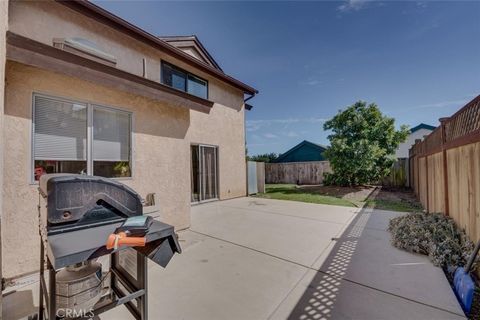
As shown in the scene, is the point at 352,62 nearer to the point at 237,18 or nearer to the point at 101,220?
the point at 237,18

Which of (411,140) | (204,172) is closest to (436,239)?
(204,172)

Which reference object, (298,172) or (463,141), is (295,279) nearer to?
(463,141)

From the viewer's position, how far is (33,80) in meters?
3.16

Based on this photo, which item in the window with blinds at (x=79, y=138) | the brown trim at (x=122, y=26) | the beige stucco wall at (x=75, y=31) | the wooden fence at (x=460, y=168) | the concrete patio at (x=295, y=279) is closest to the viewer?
the concrete patio at (x=295, y=279)

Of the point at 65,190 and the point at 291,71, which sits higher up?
the point at 291,71

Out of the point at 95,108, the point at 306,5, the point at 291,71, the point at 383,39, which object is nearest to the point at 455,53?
the point at 383,39

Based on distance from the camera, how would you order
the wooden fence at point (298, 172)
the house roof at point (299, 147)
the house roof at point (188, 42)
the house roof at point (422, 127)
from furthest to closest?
the house roof at point (299, 147) → the house roof at point (422, 127) → the wooden fence at point (298, 172) → the house roof at point (188, 42)

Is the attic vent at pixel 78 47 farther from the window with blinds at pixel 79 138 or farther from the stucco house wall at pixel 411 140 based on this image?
the stucco house wall at pixel 411 140

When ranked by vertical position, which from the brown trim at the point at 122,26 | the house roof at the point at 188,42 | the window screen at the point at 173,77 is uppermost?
the house roof at the point at 188,42

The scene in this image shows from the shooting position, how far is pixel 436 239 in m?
3.53

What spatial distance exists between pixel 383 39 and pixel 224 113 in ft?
22.7

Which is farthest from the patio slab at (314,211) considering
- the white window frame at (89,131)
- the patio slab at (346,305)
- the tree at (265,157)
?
the tree at (265,157)

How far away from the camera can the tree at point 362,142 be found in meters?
11.3

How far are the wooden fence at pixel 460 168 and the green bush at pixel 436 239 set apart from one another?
17 cm
